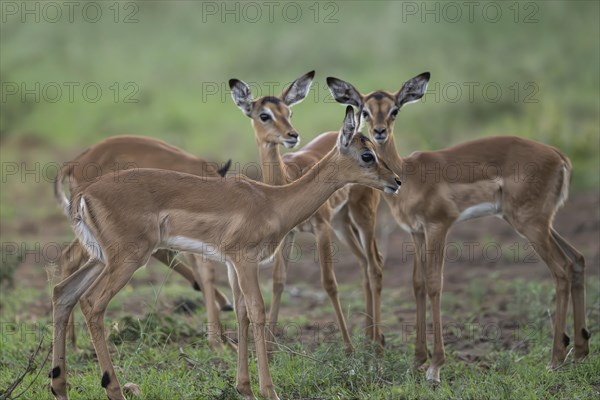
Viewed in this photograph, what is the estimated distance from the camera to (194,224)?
6.48 meters

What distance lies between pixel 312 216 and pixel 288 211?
48.7 inches

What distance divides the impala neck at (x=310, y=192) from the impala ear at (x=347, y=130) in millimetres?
94

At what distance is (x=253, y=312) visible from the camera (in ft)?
21.0

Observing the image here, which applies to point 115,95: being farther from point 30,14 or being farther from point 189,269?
point 189,269

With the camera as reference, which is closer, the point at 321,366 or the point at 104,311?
the point at 104,311

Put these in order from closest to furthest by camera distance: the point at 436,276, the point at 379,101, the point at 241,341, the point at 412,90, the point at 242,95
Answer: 1. the point at 241,341
2. the point at 436,276
3. the point at 379,101
4. the point at 412,90
5. the point at 242,95

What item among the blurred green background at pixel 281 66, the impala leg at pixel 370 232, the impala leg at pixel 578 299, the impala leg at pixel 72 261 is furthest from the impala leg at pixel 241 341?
the blurred green background at pixel 281 66

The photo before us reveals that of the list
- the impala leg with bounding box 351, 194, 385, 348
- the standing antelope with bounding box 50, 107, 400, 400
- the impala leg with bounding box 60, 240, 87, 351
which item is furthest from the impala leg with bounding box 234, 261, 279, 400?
the impala leg with bounding box 351, 194, 385, 348

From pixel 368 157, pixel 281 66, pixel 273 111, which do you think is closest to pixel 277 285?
pixel 273 111

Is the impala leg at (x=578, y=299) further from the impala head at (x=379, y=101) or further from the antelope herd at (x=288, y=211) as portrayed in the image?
the impala head at (x=379, y=101)

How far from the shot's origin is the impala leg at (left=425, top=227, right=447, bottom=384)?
23.3 ft

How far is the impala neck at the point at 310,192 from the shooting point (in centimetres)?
670

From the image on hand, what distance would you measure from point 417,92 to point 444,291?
9.42 feet

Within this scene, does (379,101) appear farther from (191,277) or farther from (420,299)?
(191,277)
